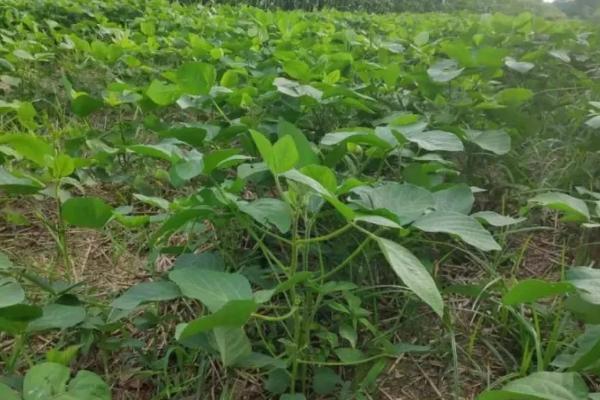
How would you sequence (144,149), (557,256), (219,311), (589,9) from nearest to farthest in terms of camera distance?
(219,311)
(144,149)
(557,256)
(589,9)

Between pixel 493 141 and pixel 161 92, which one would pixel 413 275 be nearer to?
pixel 493 141

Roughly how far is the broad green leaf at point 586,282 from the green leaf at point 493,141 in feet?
1.51

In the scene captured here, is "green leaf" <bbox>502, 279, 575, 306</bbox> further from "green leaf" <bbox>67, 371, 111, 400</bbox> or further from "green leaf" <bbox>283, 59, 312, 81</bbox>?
"green leaf" <bbox>283, 59, 312, 81</bbox>

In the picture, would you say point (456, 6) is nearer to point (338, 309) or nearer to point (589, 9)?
point (589, 9)

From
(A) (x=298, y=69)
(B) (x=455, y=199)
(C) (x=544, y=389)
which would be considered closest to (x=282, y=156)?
(B) (x=455, y=199)

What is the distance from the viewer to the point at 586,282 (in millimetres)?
847

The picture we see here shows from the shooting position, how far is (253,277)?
3.43 feet

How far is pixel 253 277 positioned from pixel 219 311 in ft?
1.08

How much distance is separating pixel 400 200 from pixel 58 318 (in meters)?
0.53

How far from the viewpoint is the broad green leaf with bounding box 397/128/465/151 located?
1104mm

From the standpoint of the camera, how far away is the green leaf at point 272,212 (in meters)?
0.86

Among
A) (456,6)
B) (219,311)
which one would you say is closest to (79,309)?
(219,311)

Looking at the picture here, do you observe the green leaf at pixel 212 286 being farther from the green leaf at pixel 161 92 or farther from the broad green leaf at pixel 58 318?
the green leaf at pixel 161 92

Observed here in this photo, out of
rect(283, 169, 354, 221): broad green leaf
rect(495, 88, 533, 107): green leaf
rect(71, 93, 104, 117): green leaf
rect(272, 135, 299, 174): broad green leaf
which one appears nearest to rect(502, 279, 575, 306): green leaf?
rect(283, 169, 354, 221): broad green leaf
